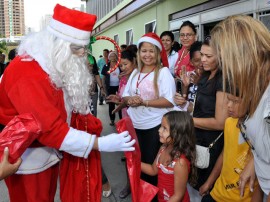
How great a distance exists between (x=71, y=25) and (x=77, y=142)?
709mm

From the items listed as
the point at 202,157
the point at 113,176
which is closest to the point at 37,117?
the point at 202,157

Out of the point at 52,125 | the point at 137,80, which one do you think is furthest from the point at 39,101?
the point at 137,80

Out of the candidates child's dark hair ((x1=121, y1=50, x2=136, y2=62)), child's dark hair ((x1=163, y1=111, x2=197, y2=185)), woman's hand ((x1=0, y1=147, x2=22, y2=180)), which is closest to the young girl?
child's dark hair ((x1=163, y1=111, x2=197, y2=185))

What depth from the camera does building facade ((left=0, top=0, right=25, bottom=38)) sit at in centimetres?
6494

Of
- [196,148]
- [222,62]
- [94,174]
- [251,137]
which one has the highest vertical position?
[222,62]

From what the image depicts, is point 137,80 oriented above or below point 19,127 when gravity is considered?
above

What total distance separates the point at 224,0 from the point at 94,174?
18.0 feet

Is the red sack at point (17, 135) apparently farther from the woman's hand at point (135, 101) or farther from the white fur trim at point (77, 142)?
the woman's hand at point (135, 101)

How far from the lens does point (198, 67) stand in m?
3.08

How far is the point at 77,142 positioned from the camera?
5.52 ft

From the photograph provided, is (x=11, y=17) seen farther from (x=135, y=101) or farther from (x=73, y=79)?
(x=73, y=79)

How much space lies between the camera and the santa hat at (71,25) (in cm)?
182

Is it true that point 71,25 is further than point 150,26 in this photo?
No

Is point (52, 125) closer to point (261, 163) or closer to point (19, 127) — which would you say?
point (19, 127)
